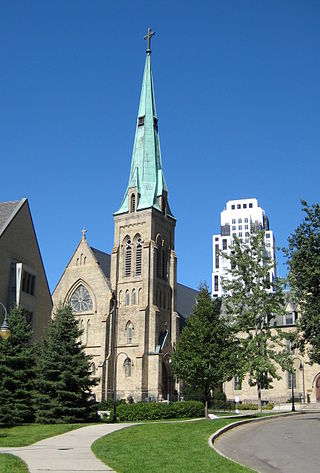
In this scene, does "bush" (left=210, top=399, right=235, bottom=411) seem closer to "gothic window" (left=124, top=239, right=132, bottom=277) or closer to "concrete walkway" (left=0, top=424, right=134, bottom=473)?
"gothic window" (left=124, top=239, right=132, bottom=277)

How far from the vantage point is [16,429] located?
87.4ft

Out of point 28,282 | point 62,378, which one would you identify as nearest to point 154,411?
point 62,378

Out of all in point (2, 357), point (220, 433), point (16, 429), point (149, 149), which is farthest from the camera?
point (149, 149)

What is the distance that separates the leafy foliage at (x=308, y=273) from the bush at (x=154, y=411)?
29.2 ft

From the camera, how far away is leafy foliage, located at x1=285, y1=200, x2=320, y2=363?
3023 cm

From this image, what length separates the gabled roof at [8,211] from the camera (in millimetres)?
40438

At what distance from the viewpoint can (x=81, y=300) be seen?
221 ft

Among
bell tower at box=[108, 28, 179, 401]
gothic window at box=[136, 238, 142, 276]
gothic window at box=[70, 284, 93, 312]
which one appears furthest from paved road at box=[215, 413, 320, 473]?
gothic window at box=[70, 284, 93, 312]

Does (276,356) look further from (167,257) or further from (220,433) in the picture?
(167,257)

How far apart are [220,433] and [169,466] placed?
33.4 feet

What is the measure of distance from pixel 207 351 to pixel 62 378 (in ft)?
28.6

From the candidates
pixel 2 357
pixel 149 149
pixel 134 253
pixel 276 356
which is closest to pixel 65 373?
pixel 2 357

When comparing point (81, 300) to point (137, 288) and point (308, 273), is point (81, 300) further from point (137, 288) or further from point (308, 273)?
point (308, 273)

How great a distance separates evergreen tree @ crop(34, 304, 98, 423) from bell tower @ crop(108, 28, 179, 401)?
26551 millimetres
